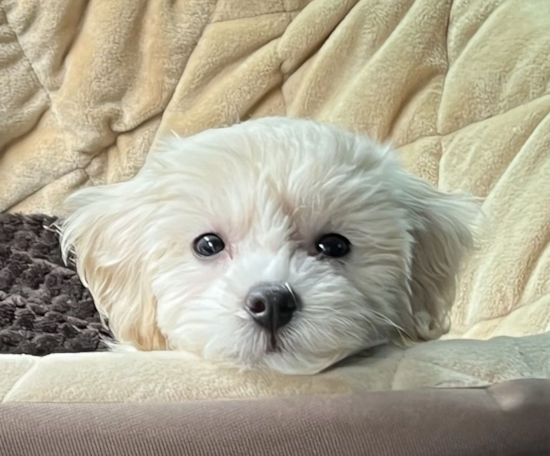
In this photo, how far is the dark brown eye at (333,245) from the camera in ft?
4.13

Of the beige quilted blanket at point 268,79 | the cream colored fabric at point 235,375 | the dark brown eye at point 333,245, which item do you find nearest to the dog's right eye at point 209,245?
the dark brown eye at point 333,245

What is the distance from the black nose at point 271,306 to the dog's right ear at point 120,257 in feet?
0.94

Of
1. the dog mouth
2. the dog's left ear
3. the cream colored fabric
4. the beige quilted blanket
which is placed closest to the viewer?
the cream colored fabric

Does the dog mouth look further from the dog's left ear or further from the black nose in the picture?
the dog's left ear

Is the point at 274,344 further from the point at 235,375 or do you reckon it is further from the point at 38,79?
the point at 38,79

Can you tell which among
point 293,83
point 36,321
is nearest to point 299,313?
point 36,321

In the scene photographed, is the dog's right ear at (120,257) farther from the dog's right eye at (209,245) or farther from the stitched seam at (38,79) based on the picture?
the stitched seam at (38,79)

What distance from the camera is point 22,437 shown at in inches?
29.3

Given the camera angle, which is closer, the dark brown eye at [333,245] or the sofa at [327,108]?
the sofa at [327,108]

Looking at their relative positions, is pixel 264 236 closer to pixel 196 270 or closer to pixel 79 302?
pixel 196 270

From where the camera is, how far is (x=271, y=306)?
1086mm

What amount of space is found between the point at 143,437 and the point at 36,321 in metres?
1.09

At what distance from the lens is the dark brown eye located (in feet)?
4.13

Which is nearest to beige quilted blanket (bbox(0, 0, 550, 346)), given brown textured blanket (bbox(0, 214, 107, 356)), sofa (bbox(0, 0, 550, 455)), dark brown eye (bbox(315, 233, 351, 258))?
sofa (bbox(0, 0, 550, 455))
